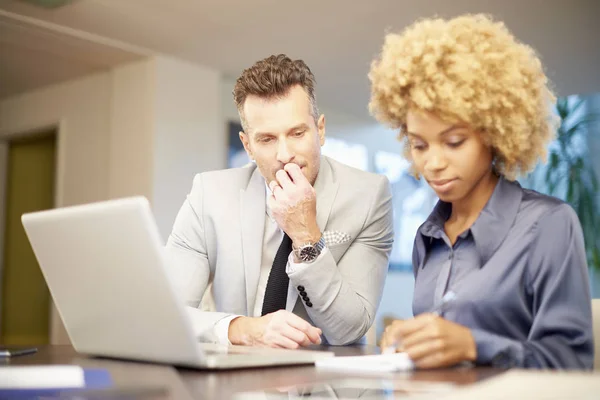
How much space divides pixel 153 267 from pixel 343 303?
91cm

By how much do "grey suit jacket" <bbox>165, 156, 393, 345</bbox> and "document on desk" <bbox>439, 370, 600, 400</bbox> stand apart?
3.63 feet

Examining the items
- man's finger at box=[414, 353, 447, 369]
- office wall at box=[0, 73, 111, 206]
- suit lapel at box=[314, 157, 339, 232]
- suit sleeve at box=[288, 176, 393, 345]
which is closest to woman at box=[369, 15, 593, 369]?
man's finger at box=[414, 353, 447, 369]

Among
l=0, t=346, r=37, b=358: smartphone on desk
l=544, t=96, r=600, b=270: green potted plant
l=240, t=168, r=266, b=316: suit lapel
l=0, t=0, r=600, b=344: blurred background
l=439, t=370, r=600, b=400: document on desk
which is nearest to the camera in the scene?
l=439, t=370, r=600, b=400: document on desk

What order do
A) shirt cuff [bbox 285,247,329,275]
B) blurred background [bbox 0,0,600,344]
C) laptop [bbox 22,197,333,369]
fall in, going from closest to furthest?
laptop [bbox 22,197,333,369]
shirt cuff [bbox 285,247,329,275]
blurred background [bbox 0,0,600,344]

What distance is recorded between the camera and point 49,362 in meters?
1.37

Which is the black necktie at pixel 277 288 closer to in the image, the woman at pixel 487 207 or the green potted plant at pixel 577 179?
the woman at pixel 487 207

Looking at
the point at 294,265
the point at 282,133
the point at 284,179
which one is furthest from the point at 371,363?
the point at 282,133

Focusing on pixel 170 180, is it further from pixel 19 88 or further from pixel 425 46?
pixel 425 46

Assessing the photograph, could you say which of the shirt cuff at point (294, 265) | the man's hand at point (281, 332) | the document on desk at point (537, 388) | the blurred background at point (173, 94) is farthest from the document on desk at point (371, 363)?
the blurred background at point (173, 94)

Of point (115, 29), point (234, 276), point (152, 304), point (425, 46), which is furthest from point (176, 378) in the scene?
point (115, 29)

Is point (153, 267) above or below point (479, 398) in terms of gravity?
above

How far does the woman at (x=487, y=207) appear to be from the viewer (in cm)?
119

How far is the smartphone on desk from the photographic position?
150cm

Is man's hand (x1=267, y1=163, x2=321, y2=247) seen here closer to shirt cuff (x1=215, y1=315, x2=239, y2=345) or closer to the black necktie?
the black necktie
